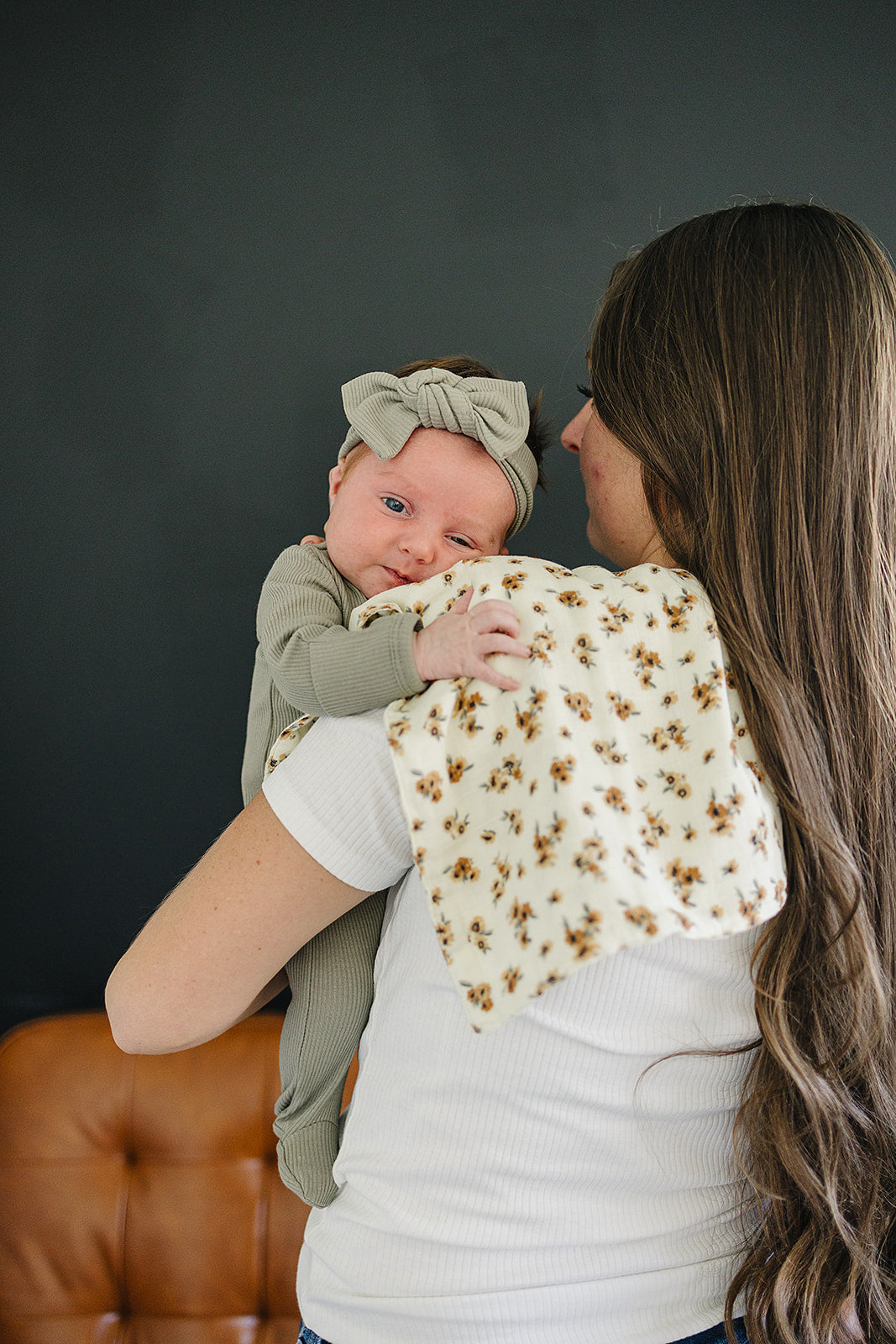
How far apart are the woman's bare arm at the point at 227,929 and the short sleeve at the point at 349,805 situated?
0.07 feet

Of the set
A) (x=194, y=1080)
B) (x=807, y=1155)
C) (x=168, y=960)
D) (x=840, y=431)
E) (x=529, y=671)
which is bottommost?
(x=194, y=1080)

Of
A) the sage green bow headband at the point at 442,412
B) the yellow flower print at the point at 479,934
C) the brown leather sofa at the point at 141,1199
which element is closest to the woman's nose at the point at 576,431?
the sage green bow headband at the point at 442,412

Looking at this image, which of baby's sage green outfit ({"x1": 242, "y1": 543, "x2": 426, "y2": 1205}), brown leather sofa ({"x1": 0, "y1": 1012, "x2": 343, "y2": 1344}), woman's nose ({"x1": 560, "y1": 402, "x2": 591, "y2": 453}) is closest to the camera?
baby's sage green outfit ({"x1": 242, "y1": 543, "x2": 426, "y2": 1205})

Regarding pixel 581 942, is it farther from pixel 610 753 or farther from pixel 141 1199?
pixel 141 1199

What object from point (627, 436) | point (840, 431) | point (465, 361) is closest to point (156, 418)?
point (465, 361)

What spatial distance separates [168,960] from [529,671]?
45cm

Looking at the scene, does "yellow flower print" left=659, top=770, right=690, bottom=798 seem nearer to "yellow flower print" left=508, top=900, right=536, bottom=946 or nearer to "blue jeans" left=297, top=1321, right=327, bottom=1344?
"yellow flower print" left=508, top=900, right=536, bottom=946

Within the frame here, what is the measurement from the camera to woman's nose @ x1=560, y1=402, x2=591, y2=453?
1136mm

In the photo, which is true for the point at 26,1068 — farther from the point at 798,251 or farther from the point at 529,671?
the point at 798,251

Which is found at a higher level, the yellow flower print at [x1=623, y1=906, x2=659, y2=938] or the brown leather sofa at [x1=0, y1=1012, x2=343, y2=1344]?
the yellow flower print at [x1=623, y1=906, x2=659, y2=938]

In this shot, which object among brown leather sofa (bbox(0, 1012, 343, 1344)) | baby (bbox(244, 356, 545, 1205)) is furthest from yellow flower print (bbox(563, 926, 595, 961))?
brown leather sofa (bbox(0, 1012, 343, 1344))

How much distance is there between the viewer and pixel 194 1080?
1.66 meters

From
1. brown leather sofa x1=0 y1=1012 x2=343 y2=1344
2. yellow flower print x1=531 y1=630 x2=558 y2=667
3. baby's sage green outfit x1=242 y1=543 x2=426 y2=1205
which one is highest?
yellow flower print x1=531 y1=630 x2=558 y2=667

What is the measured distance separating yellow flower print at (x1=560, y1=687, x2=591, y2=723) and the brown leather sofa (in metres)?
1.25
